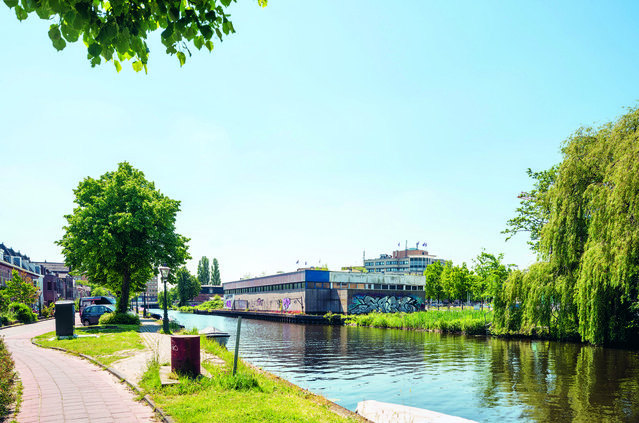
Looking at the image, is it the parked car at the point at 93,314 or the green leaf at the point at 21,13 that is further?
the parked car at the point at 93,314

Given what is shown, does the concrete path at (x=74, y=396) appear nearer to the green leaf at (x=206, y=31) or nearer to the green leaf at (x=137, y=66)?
the green leaf at (x=137, y=66)

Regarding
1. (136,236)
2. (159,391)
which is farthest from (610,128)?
(136,236)

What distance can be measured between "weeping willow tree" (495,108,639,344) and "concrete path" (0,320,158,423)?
21205mm

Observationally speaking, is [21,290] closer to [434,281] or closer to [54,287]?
[54,287]

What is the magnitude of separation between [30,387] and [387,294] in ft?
199

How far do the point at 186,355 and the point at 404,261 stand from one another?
166973 mm

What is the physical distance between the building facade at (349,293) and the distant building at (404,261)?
9442cm

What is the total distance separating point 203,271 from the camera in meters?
154

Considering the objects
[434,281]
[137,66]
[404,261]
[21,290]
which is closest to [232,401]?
[137,66]

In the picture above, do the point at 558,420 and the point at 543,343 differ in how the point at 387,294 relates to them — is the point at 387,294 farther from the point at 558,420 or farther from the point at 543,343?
the point at 558,420

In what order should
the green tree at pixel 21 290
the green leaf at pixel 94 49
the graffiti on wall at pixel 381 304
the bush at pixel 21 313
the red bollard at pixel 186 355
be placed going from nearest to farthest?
1. the green leaf at pixel 94 49
2. the red bollard at pixel 186 355
3. the bush at pixel 21 313
4. the green tree at pixel 21 290
5. the graffiti on wall at pixel 381 304

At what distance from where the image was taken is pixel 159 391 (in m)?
9.41

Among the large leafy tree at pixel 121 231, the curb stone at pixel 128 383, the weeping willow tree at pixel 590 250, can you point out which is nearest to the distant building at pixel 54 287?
the large leafy tree at pixel 121 231

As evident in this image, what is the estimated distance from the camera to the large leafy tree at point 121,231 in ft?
103
